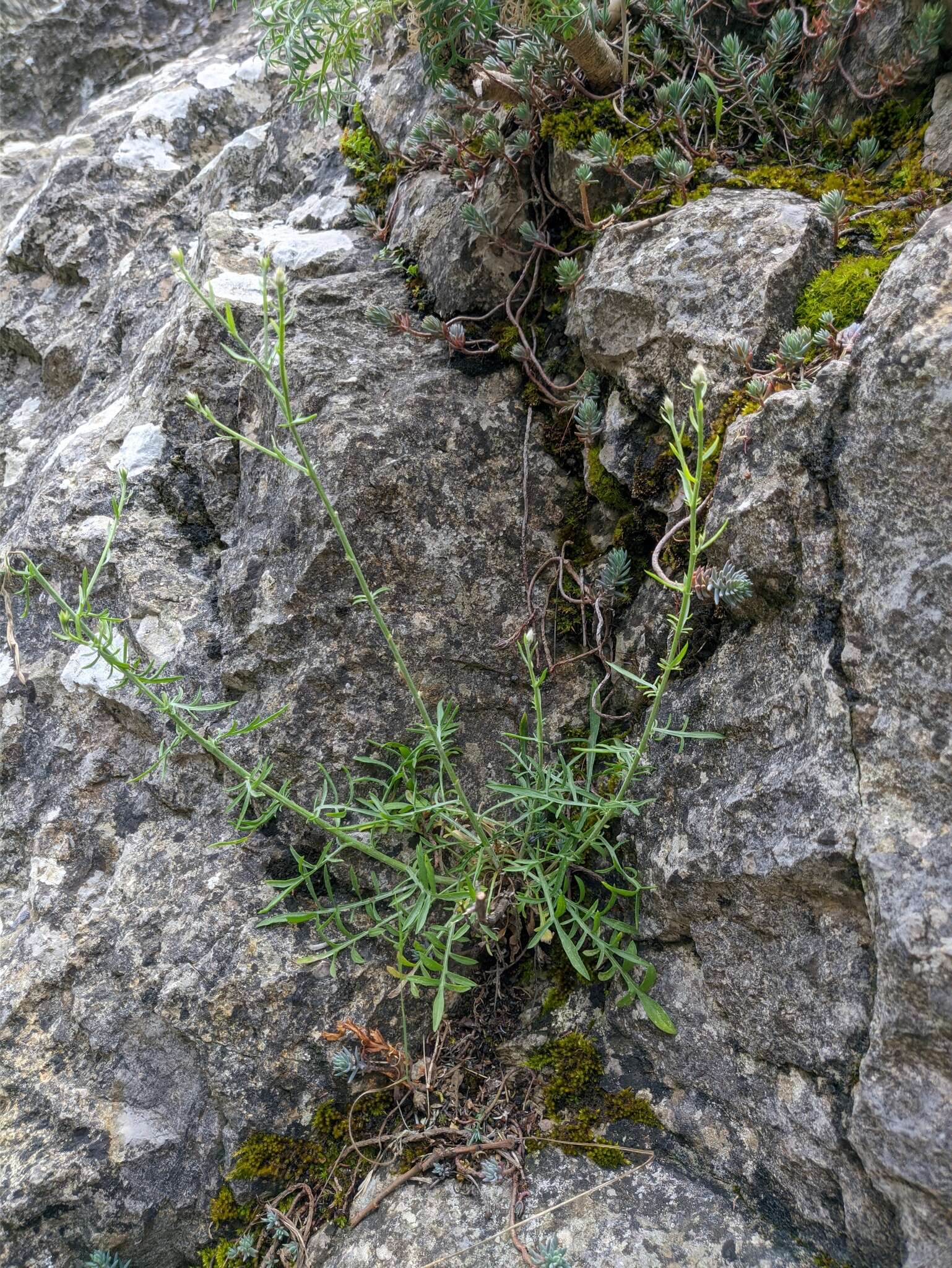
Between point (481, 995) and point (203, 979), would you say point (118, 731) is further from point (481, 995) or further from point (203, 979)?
point (481, 995)

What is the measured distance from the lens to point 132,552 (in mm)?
2686

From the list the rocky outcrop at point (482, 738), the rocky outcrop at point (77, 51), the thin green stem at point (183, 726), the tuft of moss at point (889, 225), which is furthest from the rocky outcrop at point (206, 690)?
the rocky outcrop at point (77, 51)

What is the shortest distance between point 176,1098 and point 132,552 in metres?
1.61

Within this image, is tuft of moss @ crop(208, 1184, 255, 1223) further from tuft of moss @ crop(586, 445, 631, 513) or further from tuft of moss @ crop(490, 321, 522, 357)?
tuft of moss @ crop(490, 321, 522, 357)

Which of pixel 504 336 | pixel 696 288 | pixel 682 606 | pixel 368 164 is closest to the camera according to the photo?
pixel 682 606

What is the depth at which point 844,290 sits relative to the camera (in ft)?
6.56

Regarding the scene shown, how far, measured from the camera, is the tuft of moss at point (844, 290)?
197 centimetres

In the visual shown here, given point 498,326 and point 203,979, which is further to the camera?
point 498,326

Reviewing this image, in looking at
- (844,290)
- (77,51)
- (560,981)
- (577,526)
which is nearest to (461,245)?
(577,526)

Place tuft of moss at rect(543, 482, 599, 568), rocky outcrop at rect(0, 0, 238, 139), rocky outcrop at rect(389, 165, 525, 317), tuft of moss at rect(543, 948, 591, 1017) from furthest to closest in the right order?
rocky outcrop at rect(0, 0, 238, 139)
rocky outcrop at rect(389, 165, 525, 317)
tuft of moss at rect(543, 482, 599, 568)
tuft of moss at rect(543, 948, 591, 1017)

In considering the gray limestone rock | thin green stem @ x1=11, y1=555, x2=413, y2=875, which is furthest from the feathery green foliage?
the gray limestone rock

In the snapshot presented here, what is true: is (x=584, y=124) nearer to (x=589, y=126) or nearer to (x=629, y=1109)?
Result: (x=589, y=126)

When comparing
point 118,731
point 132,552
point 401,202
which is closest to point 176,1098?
point 118,731

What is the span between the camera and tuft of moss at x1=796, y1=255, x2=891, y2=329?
197 centimetres
